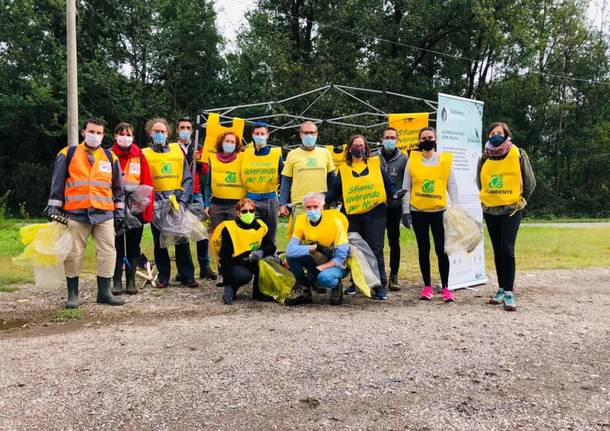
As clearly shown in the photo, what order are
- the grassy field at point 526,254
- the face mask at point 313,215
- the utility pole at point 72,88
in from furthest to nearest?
the utility pole at point 72,88, the grassy field at point 526,254, the face mask at point 313,215

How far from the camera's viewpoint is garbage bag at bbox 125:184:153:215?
591cm

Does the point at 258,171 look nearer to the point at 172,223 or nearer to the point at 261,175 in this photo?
the point at 261,175

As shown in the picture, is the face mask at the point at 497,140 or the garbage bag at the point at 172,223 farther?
the garbage bag at the point at 172,223

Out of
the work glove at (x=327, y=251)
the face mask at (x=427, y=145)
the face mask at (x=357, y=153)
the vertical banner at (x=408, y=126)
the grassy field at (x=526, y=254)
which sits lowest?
the grassy field at (x=526, y=254)

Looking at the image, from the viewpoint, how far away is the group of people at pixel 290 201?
5371 mm

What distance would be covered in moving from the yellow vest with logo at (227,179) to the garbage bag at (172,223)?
19.6 inches

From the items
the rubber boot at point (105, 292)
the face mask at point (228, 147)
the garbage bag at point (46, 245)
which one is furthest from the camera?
the face mask at point (228, 147)

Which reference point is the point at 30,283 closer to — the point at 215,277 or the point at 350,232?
the point at 215,277

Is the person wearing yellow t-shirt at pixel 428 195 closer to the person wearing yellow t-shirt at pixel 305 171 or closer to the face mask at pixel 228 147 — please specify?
the person wearing yellow t-shirt at pixel 305 171

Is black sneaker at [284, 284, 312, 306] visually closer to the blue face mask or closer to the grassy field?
the blue face mask

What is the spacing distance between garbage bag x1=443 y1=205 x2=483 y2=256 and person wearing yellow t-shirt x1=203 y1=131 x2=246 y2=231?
2.44 meters

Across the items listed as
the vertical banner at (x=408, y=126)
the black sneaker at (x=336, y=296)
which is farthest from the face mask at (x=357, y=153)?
the vertical banner at (x=408, y=126)

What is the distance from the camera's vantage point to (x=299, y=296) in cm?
551

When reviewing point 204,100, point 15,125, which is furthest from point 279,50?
point 15,125
